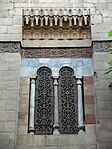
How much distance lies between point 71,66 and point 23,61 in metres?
1.11

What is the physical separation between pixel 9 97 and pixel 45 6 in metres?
2.50

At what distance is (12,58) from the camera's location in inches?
277

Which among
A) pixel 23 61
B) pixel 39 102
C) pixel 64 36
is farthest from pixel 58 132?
pixel 64 36

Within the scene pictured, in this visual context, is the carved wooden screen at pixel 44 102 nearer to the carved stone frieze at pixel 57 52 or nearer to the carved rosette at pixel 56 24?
the carved stone frieze at pixel 57 52

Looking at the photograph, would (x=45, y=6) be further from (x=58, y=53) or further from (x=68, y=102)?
(x=68, y=102)

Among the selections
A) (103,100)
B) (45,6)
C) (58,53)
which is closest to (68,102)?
(103,100)

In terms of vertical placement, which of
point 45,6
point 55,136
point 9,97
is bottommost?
point 55,136

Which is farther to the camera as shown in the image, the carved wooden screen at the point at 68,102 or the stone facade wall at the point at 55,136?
the carved wooden screen at the point at 68,102

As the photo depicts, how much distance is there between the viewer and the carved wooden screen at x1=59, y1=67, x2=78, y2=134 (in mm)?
6668

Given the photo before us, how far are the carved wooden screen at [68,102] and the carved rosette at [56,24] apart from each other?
0.92m

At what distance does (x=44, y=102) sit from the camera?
22.6ft

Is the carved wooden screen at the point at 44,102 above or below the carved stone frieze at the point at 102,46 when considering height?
below

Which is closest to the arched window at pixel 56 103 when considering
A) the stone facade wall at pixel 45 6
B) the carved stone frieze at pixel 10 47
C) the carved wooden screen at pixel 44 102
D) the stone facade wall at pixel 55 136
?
the carved wooden screen at pixel 44 102

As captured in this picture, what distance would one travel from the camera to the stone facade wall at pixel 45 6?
7309 millimetres
